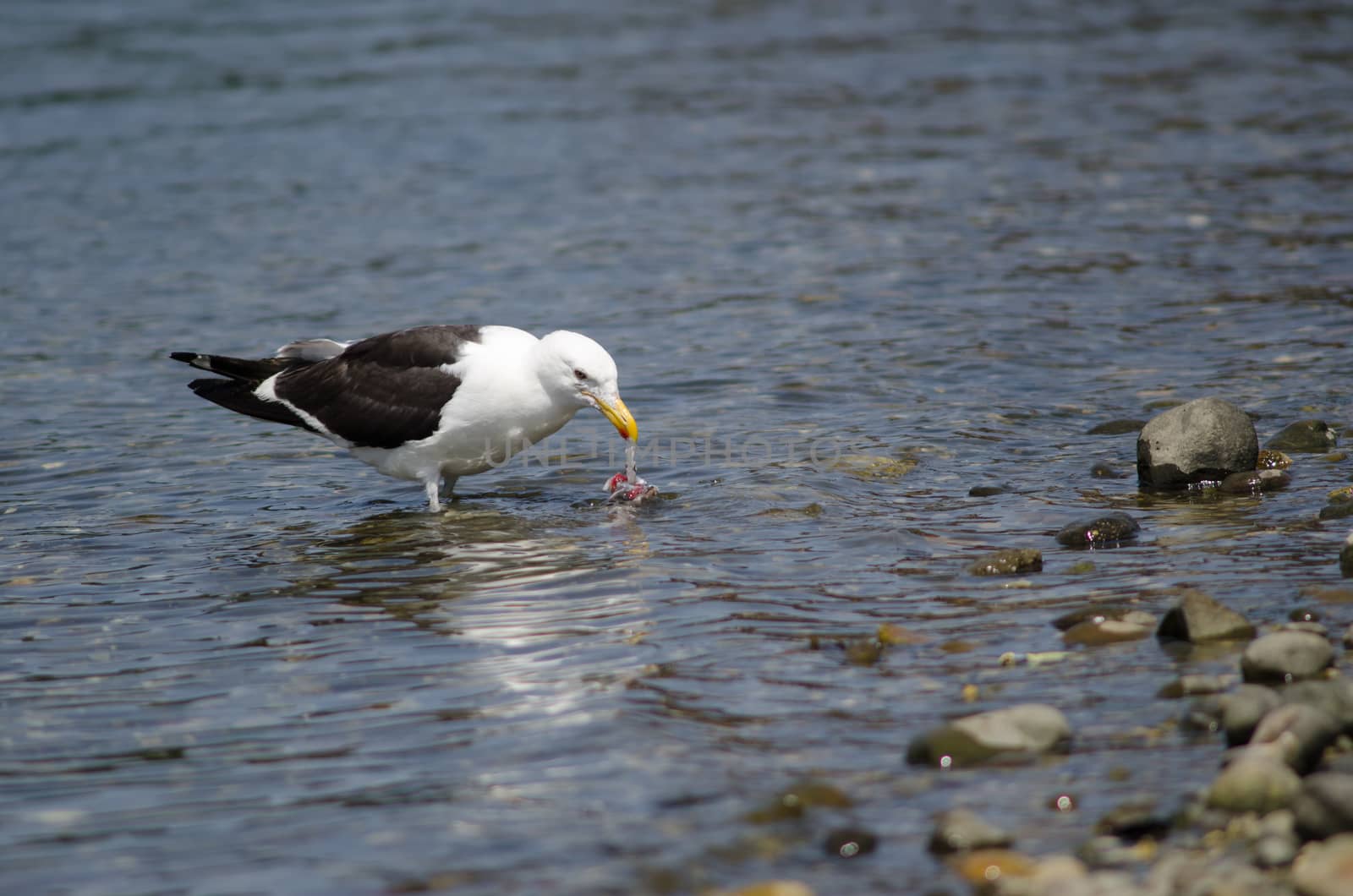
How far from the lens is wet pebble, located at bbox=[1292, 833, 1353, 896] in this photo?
3.54m

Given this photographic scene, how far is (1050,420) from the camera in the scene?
8.78 metres

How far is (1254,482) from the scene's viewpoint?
7.25 metres

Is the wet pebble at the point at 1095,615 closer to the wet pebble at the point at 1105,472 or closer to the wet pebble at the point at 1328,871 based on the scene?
the wet pebble at the point at 1328,871

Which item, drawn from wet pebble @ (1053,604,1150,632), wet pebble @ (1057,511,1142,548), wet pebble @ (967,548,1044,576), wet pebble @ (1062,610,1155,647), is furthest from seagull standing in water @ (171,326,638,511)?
wet pebble @ (1062,610,1155,647)

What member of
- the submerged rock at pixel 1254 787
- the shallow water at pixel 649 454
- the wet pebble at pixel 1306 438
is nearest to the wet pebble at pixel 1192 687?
the shallow water at pixel 649 454

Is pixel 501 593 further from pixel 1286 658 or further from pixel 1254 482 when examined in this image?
pixel 1254 482

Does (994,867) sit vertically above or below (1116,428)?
below

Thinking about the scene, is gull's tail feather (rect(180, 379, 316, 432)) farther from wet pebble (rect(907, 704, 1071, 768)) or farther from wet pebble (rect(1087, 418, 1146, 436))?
wet pebble (rect(907, 704, 1071, 768))

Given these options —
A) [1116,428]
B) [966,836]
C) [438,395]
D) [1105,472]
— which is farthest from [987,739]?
[1116,428]

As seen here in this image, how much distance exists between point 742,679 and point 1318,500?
3.25m

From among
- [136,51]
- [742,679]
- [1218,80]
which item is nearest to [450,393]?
[742,679]

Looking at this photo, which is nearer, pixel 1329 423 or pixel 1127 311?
pixel 1329 423

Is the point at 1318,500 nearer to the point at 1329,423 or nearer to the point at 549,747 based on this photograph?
the point at 1329,423

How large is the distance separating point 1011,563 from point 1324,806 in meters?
2.44
